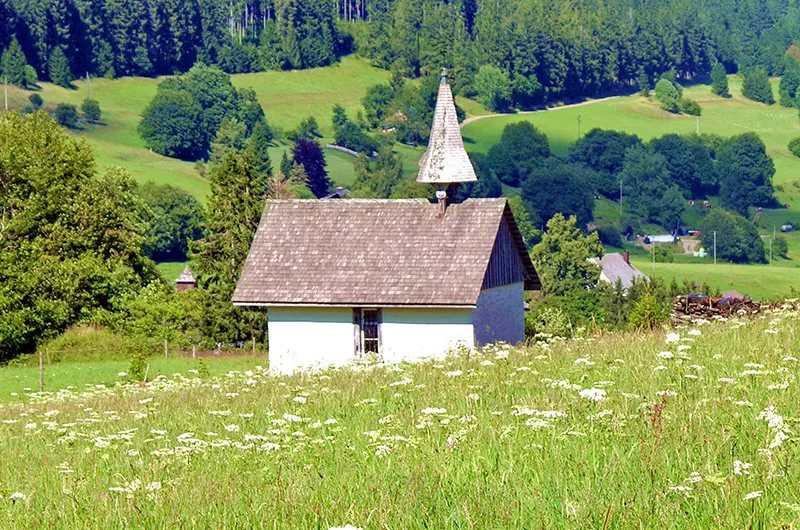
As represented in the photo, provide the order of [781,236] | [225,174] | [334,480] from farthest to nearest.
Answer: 1. [781,236]
2. [225,174]
3. [334,480]

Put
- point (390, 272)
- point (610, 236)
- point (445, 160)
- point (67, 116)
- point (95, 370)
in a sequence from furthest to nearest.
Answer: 1. point (67, 116)
2. point (610, 236)
3. point (95, 370)
4. point (445, 160)
5. point (390, 272)

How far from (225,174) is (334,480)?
154 feet

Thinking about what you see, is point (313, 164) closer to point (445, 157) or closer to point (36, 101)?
point (36, 101)

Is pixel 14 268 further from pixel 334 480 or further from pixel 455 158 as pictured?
pixel 334 480

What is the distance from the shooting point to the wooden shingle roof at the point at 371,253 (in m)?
35.3

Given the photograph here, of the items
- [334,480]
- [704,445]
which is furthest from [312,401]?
[704,445]

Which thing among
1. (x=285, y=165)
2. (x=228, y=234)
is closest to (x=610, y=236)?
(x=285, y=165)

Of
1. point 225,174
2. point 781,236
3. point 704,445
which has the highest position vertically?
point 704,445

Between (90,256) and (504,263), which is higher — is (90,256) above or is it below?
below

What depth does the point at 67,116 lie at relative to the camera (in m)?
184

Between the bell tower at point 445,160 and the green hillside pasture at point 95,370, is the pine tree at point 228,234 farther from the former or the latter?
the bell tower at point 445,160

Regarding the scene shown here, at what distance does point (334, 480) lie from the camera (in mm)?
8031

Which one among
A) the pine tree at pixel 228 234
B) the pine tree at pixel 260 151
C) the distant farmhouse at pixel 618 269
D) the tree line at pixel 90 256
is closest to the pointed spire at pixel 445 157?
the tree line at pixel 90 256

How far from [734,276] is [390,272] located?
10304 cm
